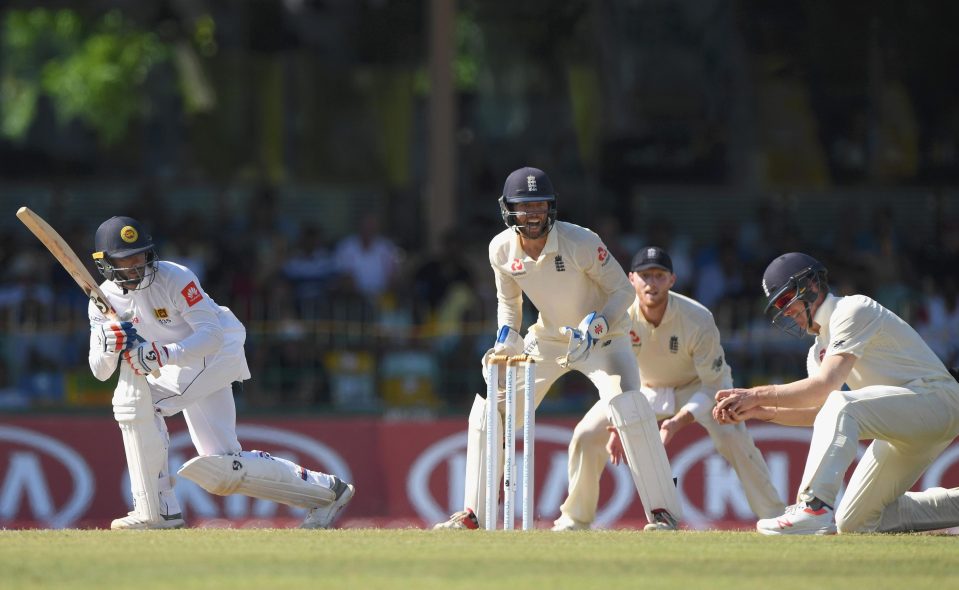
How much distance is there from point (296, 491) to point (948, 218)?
8738 millimetres

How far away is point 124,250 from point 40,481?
153 inches

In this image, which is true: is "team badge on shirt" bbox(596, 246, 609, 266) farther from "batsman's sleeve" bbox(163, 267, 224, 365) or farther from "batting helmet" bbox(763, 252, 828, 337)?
"batsman's sleeve" bbox(163, 267, 224, 365)

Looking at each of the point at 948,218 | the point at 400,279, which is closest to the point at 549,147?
the point at 400,279

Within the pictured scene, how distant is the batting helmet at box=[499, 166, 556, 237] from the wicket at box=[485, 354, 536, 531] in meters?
0.65

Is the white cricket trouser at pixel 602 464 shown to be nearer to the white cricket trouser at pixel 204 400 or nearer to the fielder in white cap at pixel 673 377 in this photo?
the fielder in white cap at pixel 673 377

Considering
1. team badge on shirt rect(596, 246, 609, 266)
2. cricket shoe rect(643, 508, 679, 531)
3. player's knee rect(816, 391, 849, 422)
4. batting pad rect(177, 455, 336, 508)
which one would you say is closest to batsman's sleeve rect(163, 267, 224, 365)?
batting pad rect(177, 455, 336, 508)

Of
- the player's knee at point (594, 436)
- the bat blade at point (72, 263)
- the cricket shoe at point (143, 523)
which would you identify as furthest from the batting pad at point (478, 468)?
the bat blade at point (72, 263)

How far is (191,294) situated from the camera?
7.31 metres

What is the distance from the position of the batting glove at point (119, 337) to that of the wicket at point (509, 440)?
1.60 metres

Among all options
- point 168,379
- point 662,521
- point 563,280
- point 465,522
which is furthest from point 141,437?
point 662,521

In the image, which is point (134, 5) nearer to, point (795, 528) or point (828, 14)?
point (828, 14)

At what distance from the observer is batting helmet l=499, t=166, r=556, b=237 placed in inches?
287

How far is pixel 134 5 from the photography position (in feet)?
47.4

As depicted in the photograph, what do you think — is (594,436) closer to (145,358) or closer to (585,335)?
(585,335)
